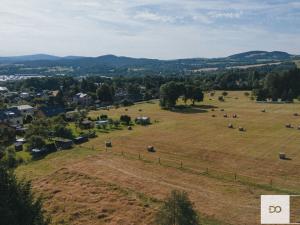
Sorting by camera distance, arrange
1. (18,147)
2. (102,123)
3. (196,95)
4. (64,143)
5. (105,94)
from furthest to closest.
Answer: (105,94)
(196,95)
(102,123)
(18,147)
(64,143)

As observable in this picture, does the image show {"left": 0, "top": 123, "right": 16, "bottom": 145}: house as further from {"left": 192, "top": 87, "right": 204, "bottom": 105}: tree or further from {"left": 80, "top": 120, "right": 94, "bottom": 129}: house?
{"left": 192, "top": 87, "right": 204, "bottom": 105}: tree

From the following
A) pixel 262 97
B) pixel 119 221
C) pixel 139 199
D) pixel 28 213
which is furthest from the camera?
pixel 262 97

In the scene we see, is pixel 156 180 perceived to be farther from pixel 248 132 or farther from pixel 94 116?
pixel 94 116

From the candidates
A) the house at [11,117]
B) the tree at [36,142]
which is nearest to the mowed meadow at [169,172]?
the tree at [36,142]

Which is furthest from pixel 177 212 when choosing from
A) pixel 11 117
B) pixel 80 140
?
pixel 11 117

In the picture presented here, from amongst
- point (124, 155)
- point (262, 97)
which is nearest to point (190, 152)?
point (124, 155)

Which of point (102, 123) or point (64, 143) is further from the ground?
point (102, 123)

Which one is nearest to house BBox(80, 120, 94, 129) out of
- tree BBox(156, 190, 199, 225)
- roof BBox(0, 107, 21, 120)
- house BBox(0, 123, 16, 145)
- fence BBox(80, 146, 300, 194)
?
house BBox(0, 123, 16, 145)

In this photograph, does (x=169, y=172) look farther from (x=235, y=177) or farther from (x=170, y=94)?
(x=170, y=94)
